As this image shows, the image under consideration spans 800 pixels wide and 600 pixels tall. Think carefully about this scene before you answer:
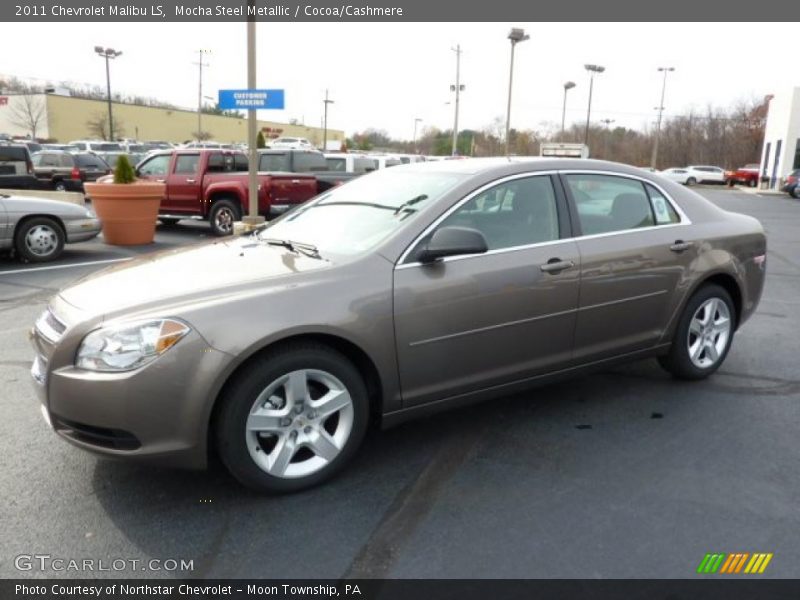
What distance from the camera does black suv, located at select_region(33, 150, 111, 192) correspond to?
22.1 m

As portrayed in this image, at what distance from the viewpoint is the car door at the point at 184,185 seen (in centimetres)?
1359

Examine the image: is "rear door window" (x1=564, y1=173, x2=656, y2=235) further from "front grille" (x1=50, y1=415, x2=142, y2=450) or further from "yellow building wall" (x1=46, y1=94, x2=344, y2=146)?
"yellow building wall" (x1=46, y1=94, x2=344, y2=146)

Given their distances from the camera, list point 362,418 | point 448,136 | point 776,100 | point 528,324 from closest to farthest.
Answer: point 362,418 < point 528,324 < point 776,100 < point 448,136

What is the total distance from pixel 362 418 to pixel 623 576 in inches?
54.9

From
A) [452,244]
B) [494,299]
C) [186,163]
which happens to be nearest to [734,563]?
[494,299]

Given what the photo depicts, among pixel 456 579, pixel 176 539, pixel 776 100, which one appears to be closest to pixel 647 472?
pixel 456 579

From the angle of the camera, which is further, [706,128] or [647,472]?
[706,128]

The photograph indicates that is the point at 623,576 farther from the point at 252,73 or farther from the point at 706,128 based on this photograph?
the point at 706,128

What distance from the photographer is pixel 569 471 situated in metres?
3.45

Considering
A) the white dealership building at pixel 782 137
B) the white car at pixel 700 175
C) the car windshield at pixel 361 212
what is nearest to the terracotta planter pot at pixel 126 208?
the car windshield at pixel 361 212

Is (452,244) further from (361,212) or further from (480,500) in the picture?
(480,500)

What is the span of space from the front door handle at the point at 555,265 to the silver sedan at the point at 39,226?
332 inches

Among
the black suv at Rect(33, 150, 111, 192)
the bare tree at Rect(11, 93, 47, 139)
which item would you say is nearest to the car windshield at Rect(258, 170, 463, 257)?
the black suv at Rect(33, 150, 111, 192)

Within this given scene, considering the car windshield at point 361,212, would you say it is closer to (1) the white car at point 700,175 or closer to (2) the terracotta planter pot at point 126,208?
(2) the terracotta planter pot at point 126,208
